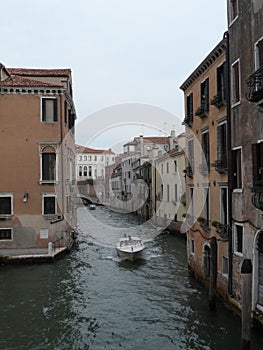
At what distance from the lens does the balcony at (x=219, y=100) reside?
11.5 m

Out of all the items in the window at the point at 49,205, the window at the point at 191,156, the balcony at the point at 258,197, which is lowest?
the window at the point at 49,205

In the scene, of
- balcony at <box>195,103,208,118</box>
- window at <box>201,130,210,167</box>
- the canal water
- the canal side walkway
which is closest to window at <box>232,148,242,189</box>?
window at <box>201,130,210,167</box>

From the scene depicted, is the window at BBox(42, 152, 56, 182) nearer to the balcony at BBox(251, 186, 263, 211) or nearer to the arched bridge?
the balcony at BBox(251, 186, 263, 211)

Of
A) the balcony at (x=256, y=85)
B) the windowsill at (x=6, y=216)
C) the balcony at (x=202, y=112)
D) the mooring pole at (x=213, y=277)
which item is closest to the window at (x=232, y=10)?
the balcony at (x=256, y=85)

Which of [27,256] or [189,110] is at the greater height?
[189,110]

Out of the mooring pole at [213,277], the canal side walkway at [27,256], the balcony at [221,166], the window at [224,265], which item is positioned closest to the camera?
the mooring pole at [213,277]

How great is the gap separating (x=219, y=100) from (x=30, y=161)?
10263mm

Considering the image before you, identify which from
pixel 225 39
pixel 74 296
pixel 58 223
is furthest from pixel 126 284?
pixel 225 39

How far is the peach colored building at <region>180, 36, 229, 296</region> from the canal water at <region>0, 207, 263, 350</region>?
117 centimetres

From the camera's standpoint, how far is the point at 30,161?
18766 millimetres

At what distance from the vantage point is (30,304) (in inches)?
489

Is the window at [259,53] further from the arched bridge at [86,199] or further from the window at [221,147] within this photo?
the arched bridge at [86,199]

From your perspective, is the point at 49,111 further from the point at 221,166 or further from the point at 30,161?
the point at 221,166

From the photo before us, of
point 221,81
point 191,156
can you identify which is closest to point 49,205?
point 191,156
